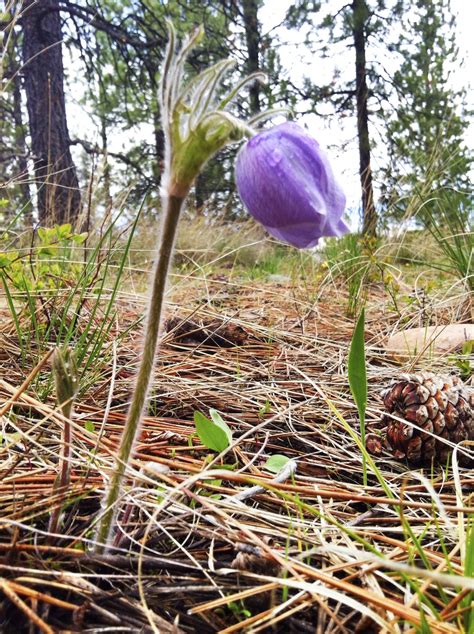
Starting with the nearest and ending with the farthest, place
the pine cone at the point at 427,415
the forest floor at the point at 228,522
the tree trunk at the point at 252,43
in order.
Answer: the forest floor at the point at 228,522
the pine cone at the point at 427,415
the tree trunk at the point at 252,43

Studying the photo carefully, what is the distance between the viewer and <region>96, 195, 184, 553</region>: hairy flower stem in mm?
647

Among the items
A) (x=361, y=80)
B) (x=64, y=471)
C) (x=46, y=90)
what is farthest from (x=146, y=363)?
(x=361, y=80)

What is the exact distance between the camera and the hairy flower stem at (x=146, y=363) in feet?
2.12

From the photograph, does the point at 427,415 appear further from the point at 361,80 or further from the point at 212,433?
the point at 361,80

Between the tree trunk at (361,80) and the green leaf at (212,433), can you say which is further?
the tree trunk at (361,80)

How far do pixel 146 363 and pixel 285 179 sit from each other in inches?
11.8

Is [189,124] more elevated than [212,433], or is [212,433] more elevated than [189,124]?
[189,124]

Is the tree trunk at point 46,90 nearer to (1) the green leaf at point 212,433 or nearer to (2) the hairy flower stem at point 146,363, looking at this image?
(1) the green leaf at point 212,433

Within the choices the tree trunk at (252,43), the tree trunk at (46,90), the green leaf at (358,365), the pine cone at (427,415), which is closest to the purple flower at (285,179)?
the green leaf at (358,365)

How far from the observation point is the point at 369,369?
154 cm

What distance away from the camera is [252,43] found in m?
8.78

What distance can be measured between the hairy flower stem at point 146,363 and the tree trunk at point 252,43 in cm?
717

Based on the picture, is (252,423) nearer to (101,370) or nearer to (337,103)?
(101,370)

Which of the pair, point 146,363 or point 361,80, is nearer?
point 146,363
